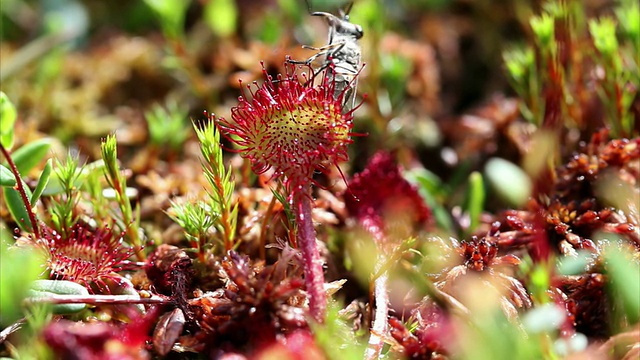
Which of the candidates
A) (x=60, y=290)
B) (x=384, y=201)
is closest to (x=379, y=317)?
(x=384, y=201)

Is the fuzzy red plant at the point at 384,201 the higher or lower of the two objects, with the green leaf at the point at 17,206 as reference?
lower

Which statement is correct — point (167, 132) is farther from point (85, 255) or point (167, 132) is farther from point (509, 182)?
point (509, 182)

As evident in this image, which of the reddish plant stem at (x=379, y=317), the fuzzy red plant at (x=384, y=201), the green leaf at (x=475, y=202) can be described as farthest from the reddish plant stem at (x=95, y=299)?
the green leaf at (x=475, y=202)

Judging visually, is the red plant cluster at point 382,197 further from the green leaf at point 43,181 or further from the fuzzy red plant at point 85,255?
the green leaf at point 43,181

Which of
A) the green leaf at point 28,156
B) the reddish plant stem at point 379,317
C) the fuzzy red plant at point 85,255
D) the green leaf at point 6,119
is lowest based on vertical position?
the reddish plant stem at point 379,317

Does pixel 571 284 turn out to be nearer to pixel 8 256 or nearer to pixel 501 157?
pixel 501 157

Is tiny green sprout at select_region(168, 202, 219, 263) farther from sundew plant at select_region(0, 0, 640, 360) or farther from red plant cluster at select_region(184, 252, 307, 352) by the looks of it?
red plant cluster at select_region(184, 252, 307, 352)

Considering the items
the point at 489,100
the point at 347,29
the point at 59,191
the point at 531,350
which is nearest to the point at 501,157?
the point at 489,100
